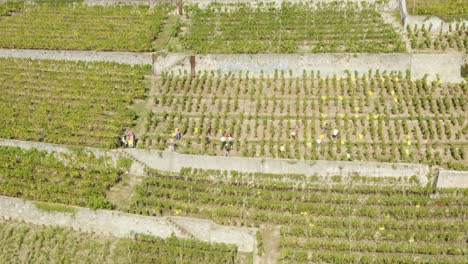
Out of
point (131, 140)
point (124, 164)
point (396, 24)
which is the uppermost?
point (396, 24)

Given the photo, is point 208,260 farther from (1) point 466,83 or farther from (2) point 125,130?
(1) point 466,83

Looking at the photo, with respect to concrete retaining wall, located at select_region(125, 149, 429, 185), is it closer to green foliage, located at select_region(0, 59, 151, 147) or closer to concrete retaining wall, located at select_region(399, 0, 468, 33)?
green foliage, located at select_region(0, 59, 151, 147)

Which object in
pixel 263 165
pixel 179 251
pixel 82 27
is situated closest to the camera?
pixel 179 251

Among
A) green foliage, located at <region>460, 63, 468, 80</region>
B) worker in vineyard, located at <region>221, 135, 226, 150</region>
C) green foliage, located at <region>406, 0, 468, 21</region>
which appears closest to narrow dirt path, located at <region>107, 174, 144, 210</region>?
worker in vineyard, located at <region>221, 135, 226, 150</region>

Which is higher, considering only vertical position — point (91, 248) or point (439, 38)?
point (439, 38)

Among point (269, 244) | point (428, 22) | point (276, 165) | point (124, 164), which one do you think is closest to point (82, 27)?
point (124, 164)

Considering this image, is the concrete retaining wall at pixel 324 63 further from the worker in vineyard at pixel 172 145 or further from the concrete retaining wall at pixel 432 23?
the worker in vineyard at pixel 172 145

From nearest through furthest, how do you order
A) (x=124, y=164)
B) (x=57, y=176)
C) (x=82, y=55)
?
(x=124, y=164) < (x=57, y=176) < (x=82, y=55)

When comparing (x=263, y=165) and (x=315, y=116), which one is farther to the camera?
(x=315, y=116)

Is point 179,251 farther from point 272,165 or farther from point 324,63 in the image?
point 324,63
